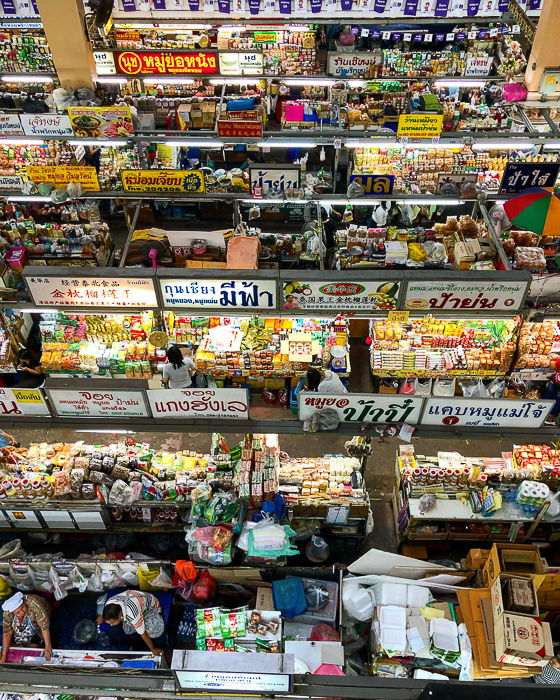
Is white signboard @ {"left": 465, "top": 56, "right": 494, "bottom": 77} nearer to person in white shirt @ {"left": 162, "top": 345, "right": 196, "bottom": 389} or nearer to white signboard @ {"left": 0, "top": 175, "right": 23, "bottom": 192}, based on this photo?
white signboard @ {"left": 0, "top": 175, "right": 23, "bottom": 192}

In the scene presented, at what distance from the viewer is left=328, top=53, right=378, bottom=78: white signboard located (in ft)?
59.3

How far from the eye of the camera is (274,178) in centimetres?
1172

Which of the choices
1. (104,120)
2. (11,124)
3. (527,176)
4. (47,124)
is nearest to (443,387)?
(527,176)

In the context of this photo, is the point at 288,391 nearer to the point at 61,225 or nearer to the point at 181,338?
the point at 181,338

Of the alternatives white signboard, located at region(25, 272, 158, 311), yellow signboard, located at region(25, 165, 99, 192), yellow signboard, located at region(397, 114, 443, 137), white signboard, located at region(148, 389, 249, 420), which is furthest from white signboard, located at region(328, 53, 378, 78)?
white signboard, located at region(148, 389, 249, 420)

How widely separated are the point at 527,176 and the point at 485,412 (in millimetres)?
5208

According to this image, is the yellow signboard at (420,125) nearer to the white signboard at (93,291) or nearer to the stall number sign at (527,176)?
the stall number sign at (527,176)

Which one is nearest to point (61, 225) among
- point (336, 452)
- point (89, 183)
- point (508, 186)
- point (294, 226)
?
point (89, 183)

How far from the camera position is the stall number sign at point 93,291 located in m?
7.93

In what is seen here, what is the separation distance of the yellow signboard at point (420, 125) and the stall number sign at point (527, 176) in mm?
1785

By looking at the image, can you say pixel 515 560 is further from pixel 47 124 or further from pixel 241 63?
pixel 241 63

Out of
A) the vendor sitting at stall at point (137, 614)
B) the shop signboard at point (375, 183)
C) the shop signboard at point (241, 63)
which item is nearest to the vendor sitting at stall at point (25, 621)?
the vendor sitting at stall at point (137, 614)

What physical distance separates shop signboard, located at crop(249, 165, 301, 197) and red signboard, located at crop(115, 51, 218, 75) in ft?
18.7

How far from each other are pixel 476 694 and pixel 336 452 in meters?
7.62
